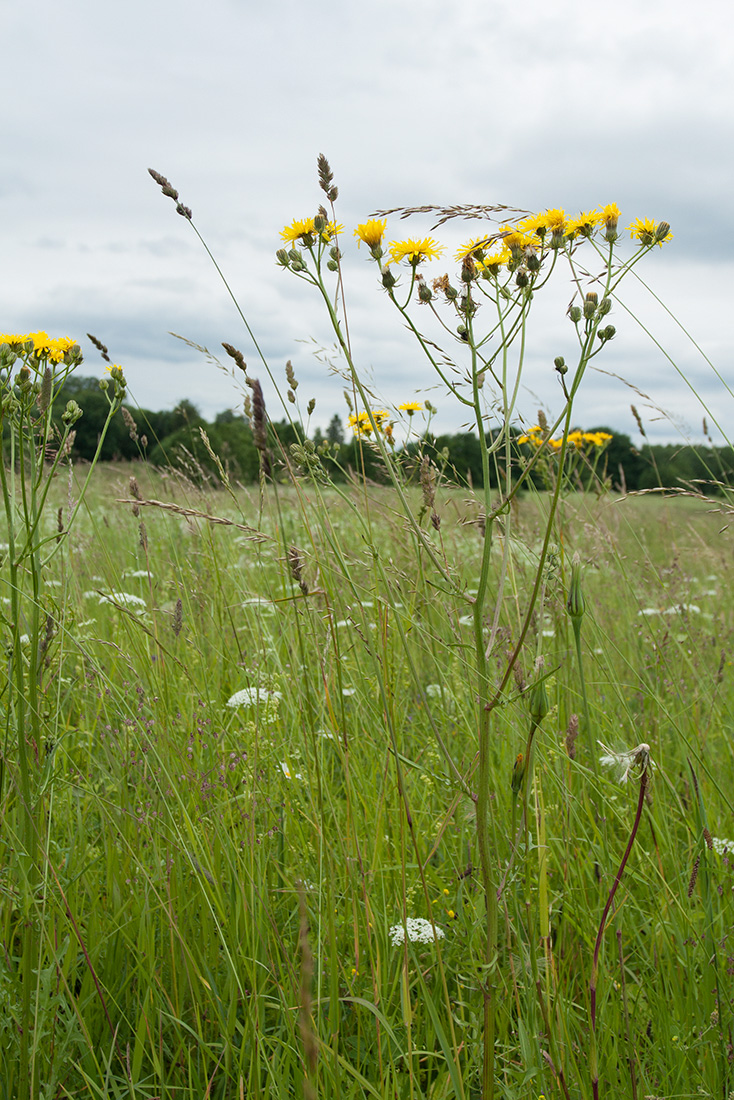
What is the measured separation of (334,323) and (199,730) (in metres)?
1.15

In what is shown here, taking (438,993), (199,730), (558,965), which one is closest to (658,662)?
(558,965)

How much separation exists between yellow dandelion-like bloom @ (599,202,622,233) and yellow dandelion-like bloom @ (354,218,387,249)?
0.39m

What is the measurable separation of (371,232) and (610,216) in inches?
16.7

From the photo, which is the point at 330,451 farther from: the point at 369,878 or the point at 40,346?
the point at 369,878

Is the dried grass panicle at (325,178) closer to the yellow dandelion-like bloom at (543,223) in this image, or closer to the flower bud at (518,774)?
the yellow dandelion-like bloom at (543,223)

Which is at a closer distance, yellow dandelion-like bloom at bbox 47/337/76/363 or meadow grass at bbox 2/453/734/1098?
meadow grass at bbox 2/453/734/1098

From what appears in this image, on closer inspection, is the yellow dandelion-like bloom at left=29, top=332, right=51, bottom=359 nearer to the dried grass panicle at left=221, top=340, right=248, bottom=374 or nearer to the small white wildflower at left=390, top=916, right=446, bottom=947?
the dried grass panicle at left=221, top=340, right=248, bottom=374

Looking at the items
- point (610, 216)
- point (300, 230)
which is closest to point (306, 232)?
point (300, 230)

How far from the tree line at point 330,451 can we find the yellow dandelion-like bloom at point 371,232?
40 centimetres

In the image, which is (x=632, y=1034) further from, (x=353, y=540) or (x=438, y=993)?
(x=353, y=540)

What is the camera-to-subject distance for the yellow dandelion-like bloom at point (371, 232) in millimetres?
1319

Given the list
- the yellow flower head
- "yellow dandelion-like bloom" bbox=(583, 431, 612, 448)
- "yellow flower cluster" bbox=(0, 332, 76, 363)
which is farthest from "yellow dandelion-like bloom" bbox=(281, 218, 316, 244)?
"yellow dandelion-like bloom" bbox=(583, 431, 612, 448)

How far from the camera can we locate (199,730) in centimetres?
186

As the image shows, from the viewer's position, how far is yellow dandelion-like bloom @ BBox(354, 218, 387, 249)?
132 centimetres
